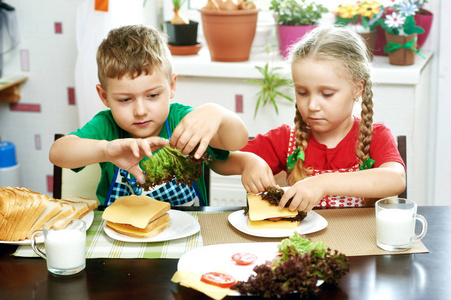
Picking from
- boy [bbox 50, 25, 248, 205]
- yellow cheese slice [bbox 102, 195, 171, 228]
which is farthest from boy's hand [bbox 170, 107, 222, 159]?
yellow cheese slice [bbox 102, 195, 171, 228]

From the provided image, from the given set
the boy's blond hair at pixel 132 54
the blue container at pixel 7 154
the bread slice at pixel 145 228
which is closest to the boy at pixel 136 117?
the boy's blond hair at pixel 132 54

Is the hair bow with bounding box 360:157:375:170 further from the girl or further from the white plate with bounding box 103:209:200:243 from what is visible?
the white plate with bounding box 103:209:200:243

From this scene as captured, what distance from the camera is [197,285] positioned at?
1.15 metres

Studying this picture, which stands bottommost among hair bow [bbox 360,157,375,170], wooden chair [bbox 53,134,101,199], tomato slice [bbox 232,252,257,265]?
wooden chair [bbox 53,134,101,199]

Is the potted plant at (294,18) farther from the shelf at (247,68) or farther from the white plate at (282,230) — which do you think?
the white plate at (282,230)

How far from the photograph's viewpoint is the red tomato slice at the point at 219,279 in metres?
1.17

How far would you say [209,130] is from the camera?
4.79ft

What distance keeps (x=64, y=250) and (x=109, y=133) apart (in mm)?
600

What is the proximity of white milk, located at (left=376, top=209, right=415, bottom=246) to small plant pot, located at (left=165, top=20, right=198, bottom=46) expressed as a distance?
1757 millimetres

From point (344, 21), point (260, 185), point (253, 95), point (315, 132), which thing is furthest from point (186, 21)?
point (260, 185)

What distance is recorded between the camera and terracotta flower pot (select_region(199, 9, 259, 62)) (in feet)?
8.84

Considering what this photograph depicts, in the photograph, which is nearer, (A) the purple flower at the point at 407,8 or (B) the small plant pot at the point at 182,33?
(A) the purple flower at the point at 407,8

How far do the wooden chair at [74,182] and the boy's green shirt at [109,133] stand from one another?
0.20 feet

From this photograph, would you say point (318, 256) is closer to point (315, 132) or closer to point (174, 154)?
point (174, 154)
